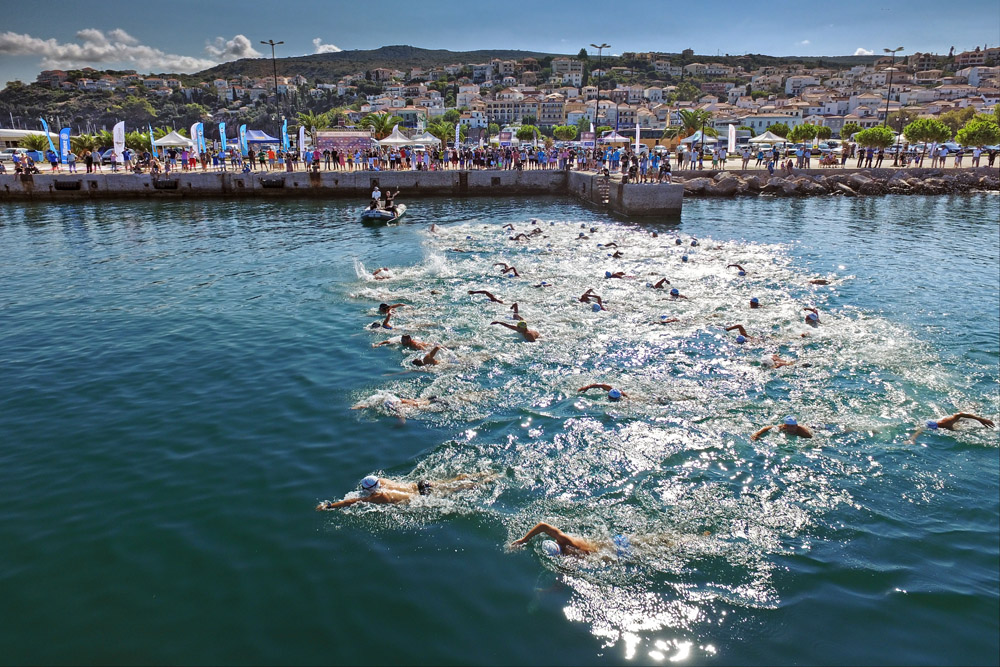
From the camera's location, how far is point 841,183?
4334 centimetres

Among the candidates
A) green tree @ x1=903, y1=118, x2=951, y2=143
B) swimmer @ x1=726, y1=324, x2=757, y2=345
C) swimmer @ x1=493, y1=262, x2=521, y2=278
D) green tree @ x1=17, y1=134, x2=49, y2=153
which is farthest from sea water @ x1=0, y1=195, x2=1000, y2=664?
green tree @ x1=17, y1=134, x2=49, y2=153

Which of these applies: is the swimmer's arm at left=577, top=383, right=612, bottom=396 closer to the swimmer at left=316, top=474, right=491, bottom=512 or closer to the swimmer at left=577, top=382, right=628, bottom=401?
the swimmer at left=577, top=382, right=628, bottom=401

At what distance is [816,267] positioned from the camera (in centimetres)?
2108

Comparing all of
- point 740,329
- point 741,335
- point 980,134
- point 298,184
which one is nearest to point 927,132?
point 980,134

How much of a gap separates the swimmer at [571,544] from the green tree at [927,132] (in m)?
64.1

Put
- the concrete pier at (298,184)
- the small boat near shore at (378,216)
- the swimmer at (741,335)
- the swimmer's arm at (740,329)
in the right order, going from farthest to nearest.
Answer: the concrete pier at (298,184) < the small boat near shore at (378,216) < the swimmer's arm at (740,329) < the swimmer at (741,335)

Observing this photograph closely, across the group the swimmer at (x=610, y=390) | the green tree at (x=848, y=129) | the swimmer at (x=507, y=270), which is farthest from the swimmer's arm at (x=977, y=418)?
the green tree at (x=848, y=129)

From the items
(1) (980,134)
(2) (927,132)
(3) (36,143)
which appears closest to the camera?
(1) (980,134)

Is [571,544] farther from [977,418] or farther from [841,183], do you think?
[841,183]

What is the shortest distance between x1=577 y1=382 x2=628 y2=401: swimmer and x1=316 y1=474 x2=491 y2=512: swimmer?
10.2ft

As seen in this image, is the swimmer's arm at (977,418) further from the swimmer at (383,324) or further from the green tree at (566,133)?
the green tree at (566,133)

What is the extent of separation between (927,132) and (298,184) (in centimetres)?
5468

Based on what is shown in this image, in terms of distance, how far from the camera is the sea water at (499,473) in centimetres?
598

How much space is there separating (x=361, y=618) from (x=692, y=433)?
5.72 meters
